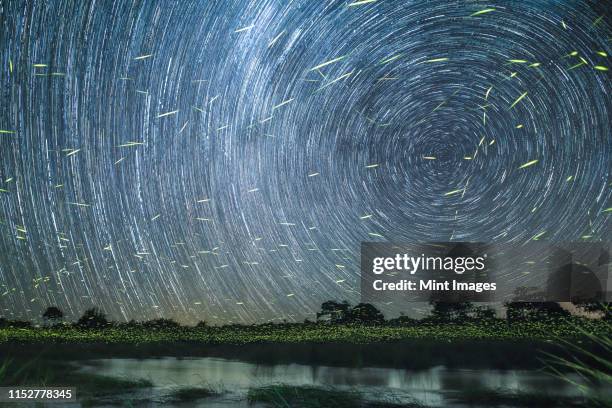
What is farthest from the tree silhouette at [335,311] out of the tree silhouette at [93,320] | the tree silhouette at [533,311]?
the tree silhouette at [93,320]

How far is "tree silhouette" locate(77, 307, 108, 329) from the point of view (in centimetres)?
459

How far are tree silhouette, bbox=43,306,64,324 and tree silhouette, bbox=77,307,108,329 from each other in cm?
18

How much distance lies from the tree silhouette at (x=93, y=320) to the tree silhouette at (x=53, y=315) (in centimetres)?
18

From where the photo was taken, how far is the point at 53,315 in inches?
184

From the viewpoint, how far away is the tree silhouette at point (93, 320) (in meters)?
4.59

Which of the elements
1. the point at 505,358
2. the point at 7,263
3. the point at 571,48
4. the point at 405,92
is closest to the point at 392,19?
the point at 405,92

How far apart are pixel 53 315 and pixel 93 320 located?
0.35 meters

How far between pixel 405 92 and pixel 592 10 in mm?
1610

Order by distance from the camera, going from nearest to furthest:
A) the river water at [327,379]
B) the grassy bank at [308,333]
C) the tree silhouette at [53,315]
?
the river water at [327,379]
the grassy bank at [308,333]
the tree silhouette at [53,315]

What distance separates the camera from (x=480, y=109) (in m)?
4.68

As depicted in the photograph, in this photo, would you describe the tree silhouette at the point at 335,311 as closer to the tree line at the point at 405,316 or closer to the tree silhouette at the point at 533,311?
the tree line at the point at 405,316

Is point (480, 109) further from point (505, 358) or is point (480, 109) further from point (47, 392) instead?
point (47, 392)

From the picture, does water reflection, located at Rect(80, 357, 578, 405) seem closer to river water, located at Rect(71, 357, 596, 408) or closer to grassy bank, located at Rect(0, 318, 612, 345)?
river water, located at Rect(71, 357, 596, 408)

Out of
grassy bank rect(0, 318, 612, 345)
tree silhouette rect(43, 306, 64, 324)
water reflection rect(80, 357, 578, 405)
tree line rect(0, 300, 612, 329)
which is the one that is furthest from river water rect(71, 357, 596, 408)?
tree silhouette rect(43, 306, 64, 324)
